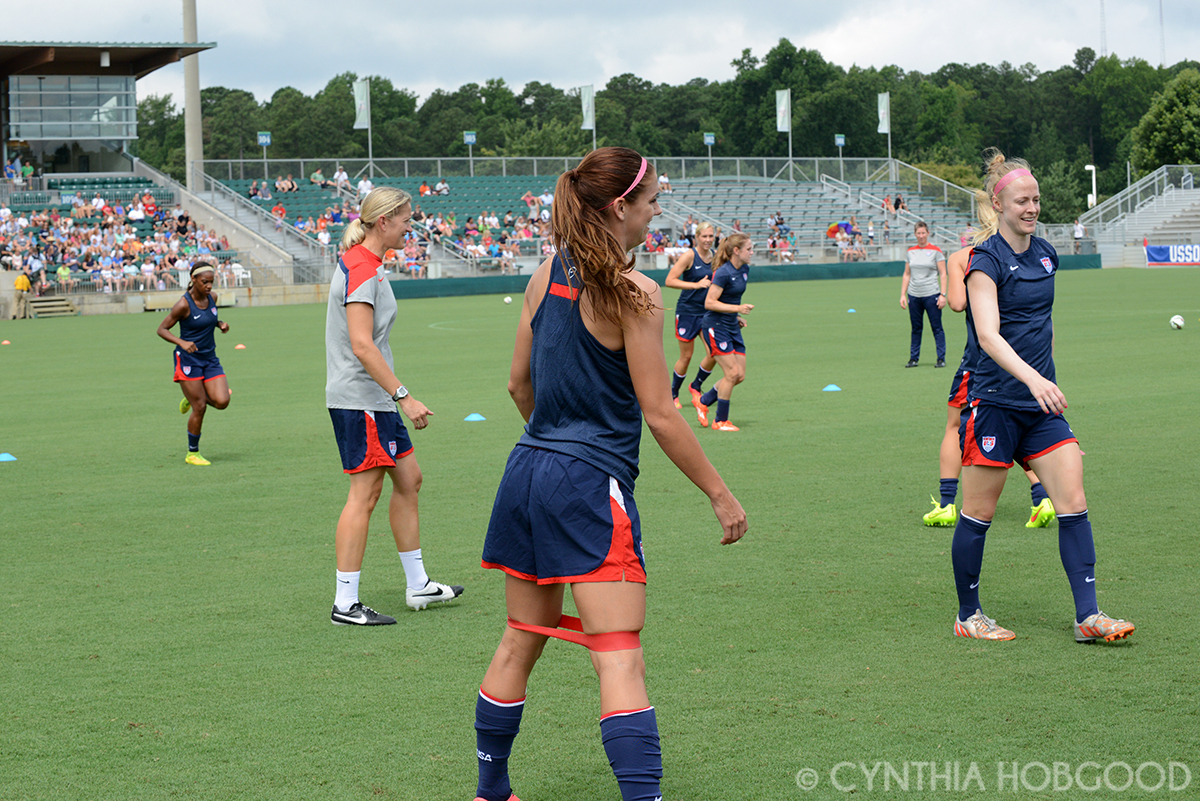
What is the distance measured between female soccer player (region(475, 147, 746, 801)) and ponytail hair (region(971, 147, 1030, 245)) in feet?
8.57

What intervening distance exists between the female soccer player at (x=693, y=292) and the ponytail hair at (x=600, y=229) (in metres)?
8.96

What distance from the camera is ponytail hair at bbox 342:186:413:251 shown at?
18.9 feet

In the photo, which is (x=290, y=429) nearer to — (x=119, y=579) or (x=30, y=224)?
(x=119, y=579)

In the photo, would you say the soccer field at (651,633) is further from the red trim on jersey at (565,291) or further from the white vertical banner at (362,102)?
the white vertical banner at (362,102)

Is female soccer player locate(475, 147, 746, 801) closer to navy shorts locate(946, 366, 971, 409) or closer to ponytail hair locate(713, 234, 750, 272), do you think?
navy shorts locate(946, 366, 971, 409)

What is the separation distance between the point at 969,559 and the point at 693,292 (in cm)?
791

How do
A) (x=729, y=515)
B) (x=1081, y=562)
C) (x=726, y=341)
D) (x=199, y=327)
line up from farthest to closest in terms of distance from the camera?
(x=726, y=341), (x=199, y=327), (x=1081, y=562), (x=729, y=515)

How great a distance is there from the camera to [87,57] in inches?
1981

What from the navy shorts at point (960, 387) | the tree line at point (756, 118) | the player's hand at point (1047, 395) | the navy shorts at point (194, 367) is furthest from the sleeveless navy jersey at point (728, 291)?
the tree line at point (756, 118)

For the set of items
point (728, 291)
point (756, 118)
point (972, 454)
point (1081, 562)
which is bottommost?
point (1081, 562)

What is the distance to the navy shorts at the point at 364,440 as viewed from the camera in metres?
5.87

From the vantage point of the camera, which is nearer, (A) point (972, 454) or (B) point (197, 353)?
(A) point (972, 454)

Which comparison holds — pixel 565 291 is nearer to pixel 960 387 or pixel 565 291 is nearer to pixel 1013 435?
pixel 1013 435

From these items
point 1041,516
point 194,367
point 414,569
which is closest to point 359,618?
point 414,569
